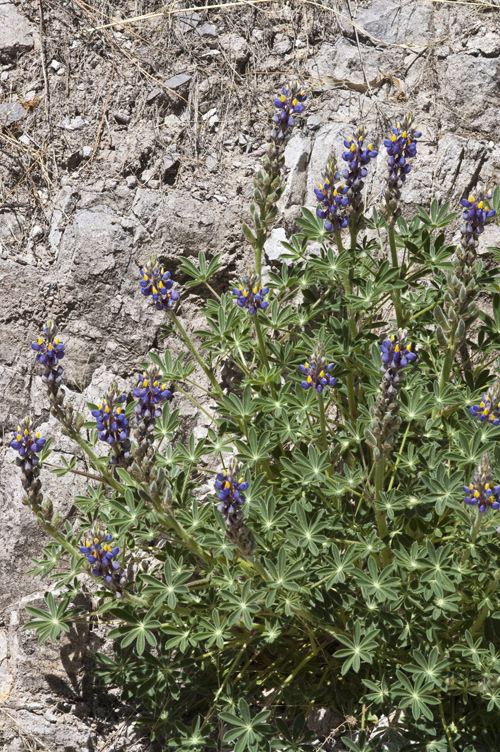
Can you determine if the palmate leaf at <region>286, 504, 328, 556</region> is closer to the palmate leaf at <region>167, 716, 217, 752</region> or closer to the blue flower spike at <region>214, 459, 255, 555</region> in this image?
the blue flower spike at <region>214, 459, 255, 555</region>

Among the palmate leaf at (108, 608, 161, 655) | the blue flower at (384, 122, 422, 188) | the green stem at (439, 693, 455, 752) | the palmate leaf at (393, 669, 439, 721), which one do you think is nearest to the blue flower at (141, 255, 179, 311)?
the blue flower at (384, 122, 422, 188)

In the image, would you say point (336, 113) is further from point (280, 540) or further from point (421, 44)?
point (280, 540)

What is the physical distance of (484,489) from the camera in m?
2.65

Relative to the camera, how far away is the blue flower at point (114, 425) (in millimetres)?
3070

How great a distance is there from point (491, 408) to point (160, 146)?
10.7 ft

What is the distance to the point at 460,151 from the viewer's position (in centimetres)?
479

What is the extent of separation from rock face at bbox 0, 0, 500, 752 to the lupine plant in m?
0.84

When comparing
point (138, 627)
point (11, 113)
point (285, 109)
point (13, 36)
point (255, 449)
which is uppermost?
point (13, 36)

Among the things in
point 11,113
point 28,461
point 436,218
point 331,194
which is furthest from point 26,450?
point 11,113

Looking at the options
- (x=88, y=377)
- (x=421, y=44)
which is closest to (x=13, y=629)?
(x=88, y=377)

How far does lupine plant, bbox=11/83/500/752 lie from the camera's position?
121 inches

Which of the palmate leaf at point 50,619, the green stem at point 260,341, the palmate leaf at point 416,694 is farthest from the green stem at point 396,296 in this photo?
the palmate leaf at point 50,619

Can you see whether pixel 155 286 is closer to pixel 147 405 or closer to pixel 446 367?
pixel 147 405

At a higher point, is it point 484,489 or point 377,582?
point 484,489
